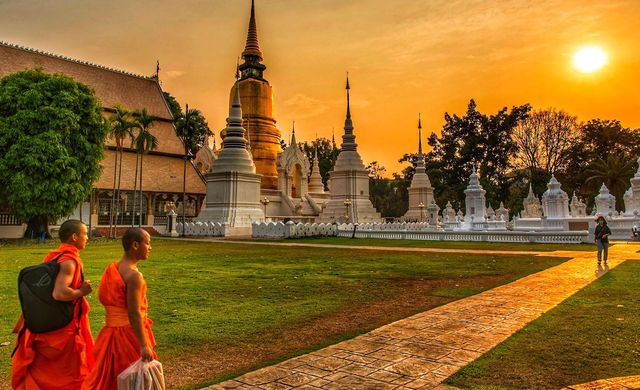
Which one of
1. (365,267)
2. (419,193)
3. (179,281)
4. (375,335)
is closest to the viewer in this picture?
(375,335)

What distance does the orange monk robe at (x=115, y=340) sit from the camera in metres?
3.29

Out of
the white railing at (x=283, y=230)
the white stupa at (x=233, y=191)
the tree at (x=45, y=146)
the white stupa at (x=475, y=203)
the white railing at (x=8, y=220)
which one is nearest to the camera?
the tree at (x=45, y=146)

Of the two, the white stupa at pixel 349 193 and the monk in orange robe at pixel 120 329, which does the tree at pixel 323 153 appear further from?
the monk in orange robe at pixel 120 329

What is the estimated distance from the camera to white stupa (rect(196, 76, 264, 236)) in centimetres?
3225

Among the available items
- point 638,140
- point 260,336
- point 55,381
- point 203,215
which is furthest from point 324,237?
point 638,140

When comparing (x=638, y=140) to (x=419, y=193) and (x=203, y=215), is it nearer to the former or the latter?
(x=419, y=193)

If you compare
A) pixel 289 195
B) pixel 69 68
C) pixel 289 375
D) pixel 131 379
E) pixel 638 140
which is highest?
pixel 69 68

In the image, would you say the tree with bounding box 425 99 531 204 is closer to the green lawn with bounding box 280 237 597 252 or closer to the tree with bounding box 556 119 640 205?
the tree with bounding box 556 119 640 205

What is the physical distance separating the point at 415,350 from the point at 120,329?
3.18m

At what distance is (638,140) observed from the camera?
52906 millimetres

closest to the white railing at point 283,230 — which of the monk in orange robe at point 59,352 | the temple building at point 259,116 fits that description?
the temple building at point 259,116

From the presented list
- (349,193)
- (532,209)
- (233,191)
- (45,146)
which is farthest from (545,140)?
(45,146)

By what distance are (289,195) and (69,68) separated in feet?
73.4

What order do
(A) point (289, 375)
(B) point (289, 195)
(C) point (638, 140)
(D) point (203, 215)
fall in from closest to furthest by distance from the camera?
1. (A) point (289, 375)
2. (D) point (203, 215)
3. (B) point (289, 195)
4. (C) point (638, 140)
